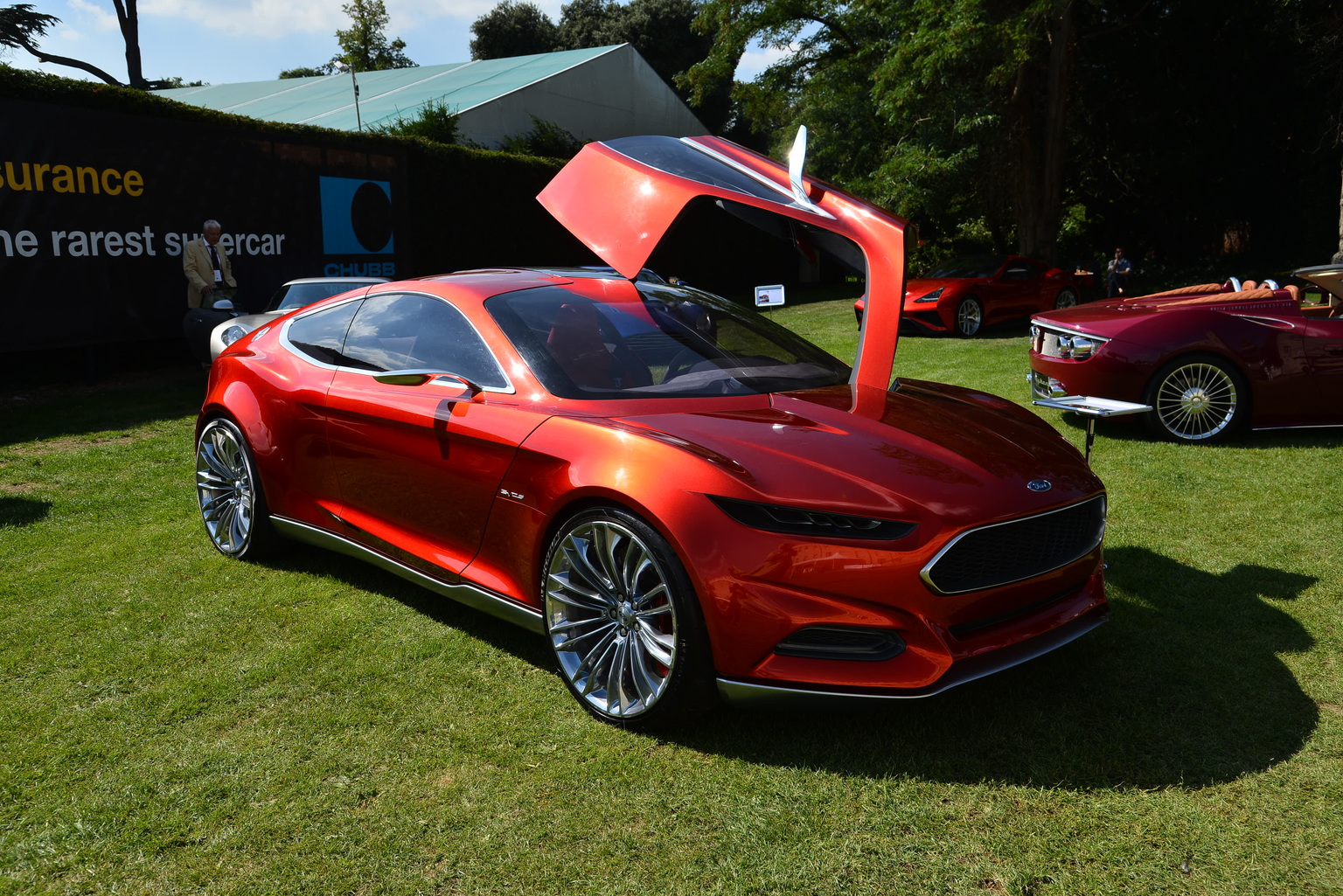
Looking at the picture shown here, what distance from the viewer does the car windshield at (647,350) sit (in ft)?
11.8

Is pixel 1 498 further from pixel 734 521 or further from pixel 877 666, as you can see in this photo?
pixel 877 666

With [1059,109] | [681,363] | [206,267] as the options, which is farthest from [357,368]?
[1059,109]

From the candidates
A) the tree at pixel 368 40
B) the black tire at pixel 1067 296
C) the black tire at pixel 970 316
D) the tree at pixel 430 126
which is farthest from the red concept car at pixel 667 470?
the tree at pixel 368 40

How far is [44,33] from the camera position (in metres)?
34.1

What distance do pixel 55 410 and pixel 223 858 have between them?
8.66m

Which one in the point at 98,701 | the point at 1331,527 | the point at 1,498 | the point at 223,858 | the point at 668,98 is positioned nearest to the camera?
the point at 223,858

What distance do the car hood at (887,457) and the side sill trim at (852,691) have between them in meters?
0.42

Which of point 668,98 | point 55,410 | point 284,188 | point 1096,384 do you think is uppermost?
point 668,98

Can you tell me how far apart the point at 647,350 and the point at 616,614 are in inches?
44.6

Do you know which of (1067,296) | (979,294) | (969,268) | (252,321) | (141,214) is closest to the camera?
(252,321)

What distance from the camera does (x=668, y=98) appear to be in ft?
95.6

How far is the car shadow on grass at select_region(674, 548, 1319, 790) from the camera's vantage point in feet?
9.45

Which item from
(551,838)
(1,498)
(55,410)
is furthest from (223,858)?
(55,410)

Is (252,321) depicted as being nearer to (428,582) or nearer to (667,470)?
(428,582)
